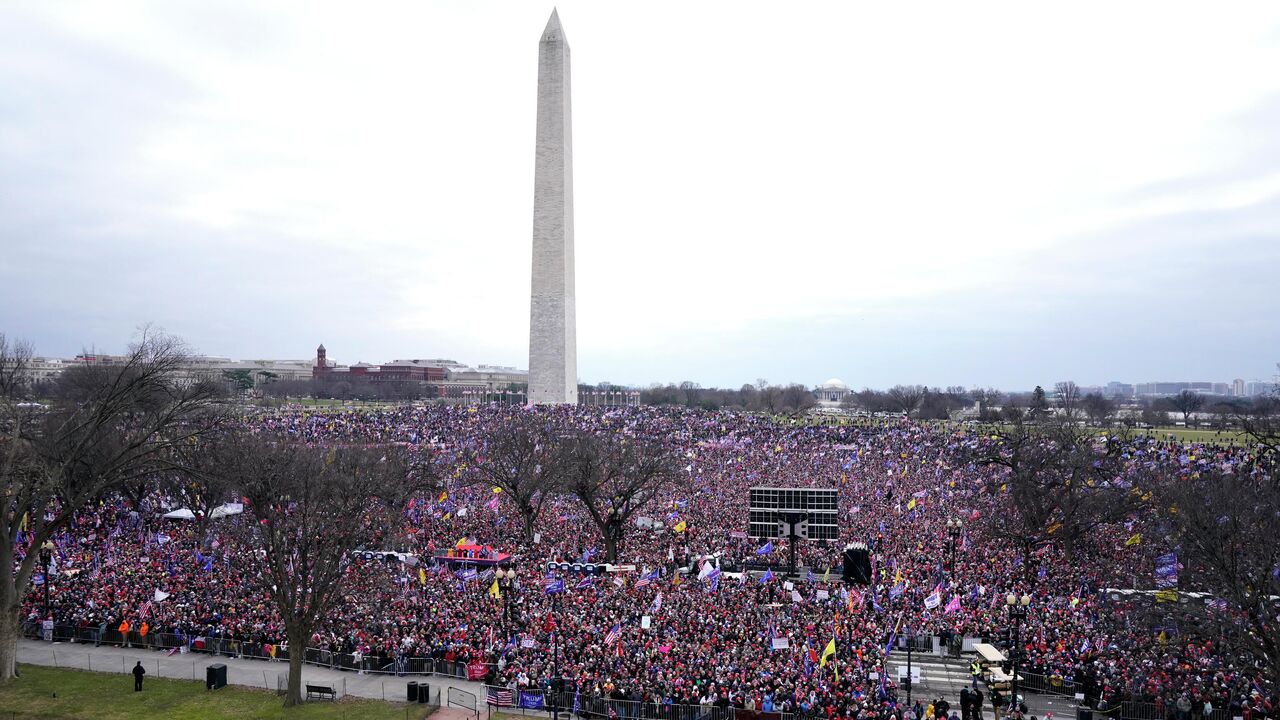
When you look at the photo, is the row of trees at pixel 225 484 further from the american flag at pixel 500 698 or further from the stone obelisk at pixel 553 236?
the stone obelisk at pixel 553 236

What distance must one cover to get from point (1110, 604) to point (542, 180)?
59.9 metres

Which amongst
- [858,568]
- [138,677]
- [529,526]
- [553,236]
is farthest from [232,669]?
A: [553,236]

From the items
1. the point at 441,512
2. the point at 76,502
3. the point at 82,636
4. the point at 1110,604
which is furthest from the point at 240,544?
the point at 1110,604

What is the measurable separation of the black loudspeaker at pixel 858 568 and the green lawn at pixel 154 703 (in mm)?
15268

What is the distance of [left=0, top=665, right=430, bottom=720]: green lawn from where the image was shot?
64.4 ft

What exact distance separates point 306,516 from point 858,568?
18.0 m

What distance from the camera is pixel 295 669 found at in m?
20.3

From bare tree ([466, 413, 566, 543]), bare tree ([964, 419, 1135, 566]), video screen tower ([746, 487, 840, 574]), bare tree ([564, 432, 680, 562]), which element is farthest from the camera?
bare tree ([466, 413, 566, 543])

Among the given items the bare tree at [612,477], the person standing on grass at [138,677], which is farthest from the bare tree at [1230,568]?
the person standing on grass at [138,677]

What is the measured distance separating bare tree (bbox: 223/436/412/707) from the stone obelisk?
3773 centimetres

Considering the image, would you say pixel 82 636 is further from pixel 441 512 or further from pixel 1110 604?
pixel 1110 604

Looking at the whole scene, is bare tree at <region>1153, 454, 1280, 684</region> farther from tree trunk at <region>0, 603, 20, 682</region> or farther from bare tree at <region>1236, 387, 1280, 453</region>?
tree trunk at <region>0, 603, 20, 682</region>

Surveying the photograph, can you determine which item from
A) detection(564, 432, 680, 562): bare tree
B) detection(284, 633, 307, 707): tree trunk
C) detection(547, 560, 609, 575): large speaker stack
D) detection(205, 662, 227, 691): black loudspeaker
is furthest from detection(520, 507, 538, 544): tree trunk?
detection(284, 633, 307, 707): tree trunk

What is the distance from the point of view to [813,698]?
18969 mm
